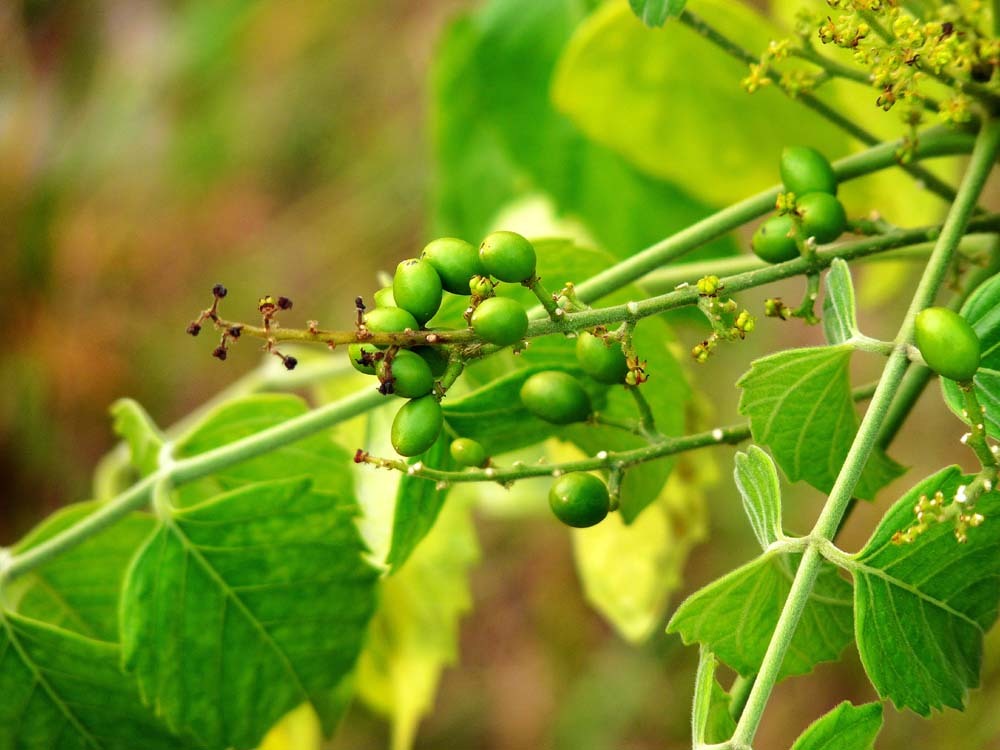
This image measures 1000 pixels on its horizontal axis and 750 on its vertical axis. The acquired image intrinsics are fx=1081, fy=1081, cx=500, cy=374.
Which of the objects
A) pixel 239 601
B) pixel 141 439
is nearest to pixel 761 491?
pixel 239 601

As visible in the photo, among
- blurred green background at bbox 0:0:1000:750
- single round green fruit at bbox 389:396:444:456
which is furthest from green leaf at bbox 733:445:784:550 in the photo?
blurred green background at bbox 0:0:1000:750

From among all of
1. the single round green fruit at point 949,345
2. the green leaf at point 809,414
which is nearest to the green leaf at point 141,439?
the green leaf at point 809,414

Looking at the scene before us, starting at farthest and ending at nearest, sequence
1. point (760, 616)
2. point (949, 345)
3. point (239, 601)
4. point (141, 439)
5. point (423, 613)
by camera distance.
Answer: point (423, 613) → point (141, 439) → point (239, 601) → point (760, 616) → point (949, 345)

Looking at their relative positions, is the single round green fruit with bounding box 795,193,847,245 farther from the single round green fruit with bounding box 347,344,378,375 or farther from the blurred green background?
the blurred green background

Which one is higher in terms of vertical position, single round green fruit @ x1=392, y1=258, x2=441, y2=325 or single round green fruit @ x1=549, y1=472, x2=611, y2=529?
single round green fruit @ x1=392, y1=258, x2=441, y2=325

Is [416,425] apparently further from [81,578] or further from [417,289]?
[81,578]

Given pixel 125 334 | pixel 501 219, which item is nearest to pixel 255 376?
pixel 501 219
